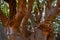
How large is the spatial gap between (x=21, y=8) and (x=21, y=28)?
27 centimetres

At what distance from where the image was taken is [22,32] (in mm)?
1643

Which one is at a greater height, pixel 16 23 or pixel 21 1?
pixel 21 1

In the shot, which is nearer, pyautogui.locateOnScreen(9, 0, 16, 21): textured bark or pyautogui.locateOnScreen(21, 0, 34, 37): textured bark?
pyautogui.locateOnScreen(21, 0, 34, 37): textured bark

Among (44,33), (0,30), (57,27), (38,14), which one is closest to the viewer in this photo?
(44,33)

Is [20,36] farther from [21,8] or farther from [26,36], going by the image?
[21,8]

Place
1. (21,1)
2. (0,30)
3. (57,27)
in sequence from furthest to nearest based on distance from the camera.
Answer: (0,30), (57,27), (21,1)

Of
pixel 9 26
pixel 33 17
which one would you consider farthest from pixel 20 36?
pixel 33 17

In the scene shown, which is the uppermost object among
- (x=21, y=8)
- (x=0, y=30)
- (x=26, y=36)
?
(x=21, y=8)

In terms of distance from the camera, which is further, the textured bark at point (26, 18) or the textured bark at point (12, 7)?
the textured bark at point (12, 7)

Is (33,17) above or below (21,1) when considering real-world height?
below

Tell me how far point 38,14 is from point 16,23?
760 millimetres

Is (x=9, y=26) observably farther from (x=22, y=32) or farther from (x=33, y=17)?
(x=33, y=17)

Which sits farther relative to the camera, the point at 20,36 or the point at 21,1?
the point at 20,36

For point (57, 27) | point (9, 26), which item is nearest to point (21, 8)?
point (9, 26)
